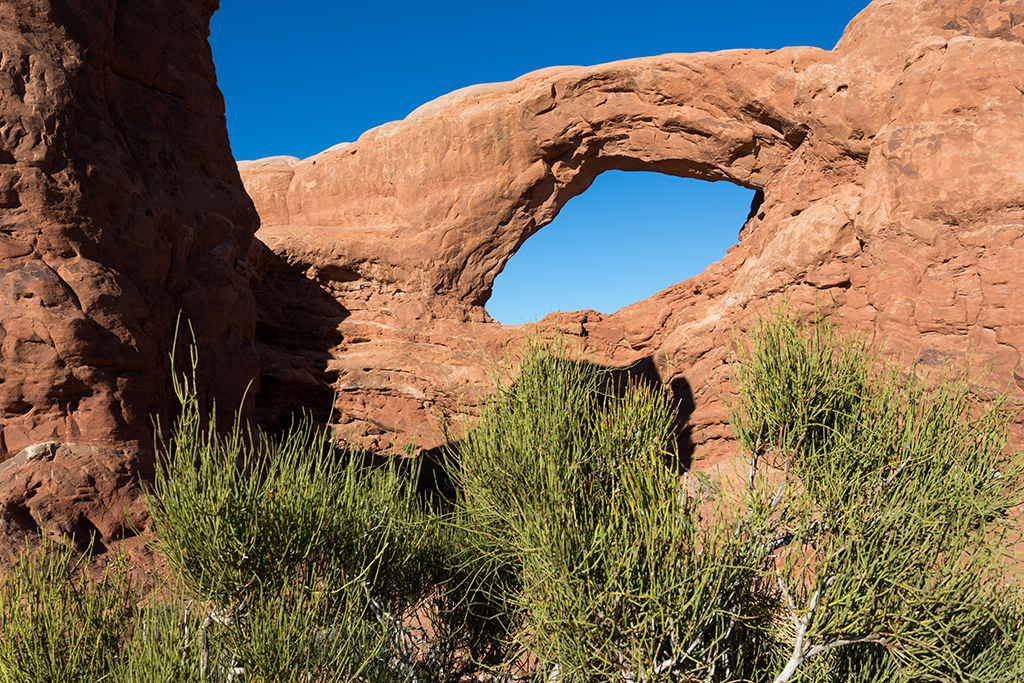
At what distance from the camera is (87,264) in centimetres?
663

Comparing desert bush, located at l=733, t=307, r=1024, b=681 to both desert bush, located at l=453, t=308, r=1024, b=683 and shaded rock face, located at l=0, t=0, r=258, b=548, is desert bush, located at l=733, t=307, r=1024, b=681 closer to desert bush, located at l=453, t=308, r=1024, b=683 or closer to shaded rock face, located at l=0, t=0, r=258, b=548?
desert bush, located at l=453, t=308, r=1024, b=683

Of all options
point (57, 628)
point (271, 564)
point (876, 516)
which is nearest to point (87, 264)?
point (57, 628)

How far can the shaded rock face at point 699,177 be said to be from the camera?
9234 millimetres

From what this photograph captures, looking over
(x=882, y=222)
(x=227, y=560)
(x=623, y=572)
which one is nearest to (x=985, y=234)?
(x=882, y=222)

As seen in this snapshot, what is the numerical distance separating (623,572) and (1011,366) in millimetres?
7069

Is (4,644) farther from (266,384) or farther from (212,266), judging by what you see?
(266,384)

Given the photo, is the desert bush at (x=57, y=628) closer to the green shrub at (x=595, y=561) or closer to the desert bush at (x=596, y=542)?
the green shrub at (x=595, y=561)

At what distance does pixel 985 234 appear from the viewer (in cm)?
901

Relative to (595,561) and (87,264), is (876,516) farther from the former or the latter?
(87,264)

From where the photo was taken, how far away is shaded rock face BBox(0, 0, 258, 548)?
612 cm

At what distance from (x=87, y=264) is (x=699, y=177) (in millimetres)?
11433

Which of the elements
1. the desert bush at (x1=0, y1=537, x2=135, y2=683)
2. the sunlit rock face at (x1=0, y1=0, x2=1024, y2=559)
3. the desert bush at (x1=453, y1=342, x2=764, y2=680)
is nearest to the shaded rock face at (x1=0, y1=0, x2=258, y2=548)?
the sunlit rock face at (x1=0, y1=0, x2=1024, y2=559)

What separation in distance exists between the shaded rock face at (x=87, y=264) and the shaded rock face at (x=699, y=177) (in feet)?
12.4

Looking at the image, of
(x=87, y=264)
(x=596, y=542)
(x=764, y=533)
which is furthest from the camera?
(x=87, y=264)
